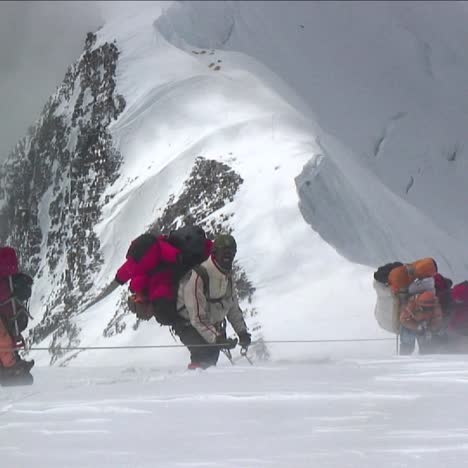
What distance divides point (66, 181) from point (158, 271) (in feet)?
140

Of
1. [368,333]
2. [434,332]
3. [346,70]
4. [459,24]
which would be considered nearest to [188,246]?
[434,332]

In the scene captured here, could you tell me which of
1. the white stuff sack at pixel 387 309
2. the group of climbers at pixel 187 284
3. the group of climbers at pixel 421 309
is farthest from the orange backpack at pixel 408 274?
the group of climbers at pixel 187 284

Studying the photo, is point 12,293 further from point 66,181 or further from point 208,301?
point 66,181

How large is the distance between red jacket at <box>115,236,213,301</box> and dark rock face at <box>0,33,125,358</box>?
29778mm

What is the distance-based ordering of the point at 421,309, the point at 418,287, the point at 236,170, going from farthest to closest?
1. the point at 236,170
2. the point at 418,287
3. the point at 421,309

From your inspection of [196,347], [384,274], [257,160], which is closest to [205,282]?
[196,347]

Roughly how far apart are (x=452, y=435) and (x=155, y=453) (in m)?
1.26

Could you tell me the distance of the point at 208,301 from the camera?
29.4 feet

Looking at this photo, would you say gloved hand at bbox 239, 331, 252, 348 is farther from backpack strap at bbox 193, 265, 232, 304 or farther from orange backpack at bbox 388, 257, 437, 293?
orange backpack at bbox 388, 257, 437, 293

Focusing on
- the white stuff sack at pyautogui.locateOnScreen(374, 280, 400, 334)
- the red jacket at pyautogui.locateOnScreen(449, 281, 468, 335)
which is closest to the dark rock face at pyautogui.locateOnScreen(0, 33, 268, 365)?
the red jacket at pyautogui.locateOnScreen(449, 281, 468, 335)

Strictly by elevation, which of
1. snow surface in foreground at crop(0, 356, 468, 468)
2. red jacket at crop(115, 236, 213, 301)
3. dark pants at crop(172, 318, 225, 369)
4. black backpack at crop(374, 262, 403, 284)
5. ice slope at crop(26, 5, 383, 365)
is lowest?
snow surface in foreground at crop(0, 356, 468, 468)

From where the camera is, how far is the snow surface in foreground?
4.20 meters

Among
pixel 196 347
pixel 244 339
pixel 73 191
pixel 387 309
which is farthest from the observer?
pixel 73 191

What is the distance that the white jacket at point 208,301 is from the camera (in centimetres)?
866
